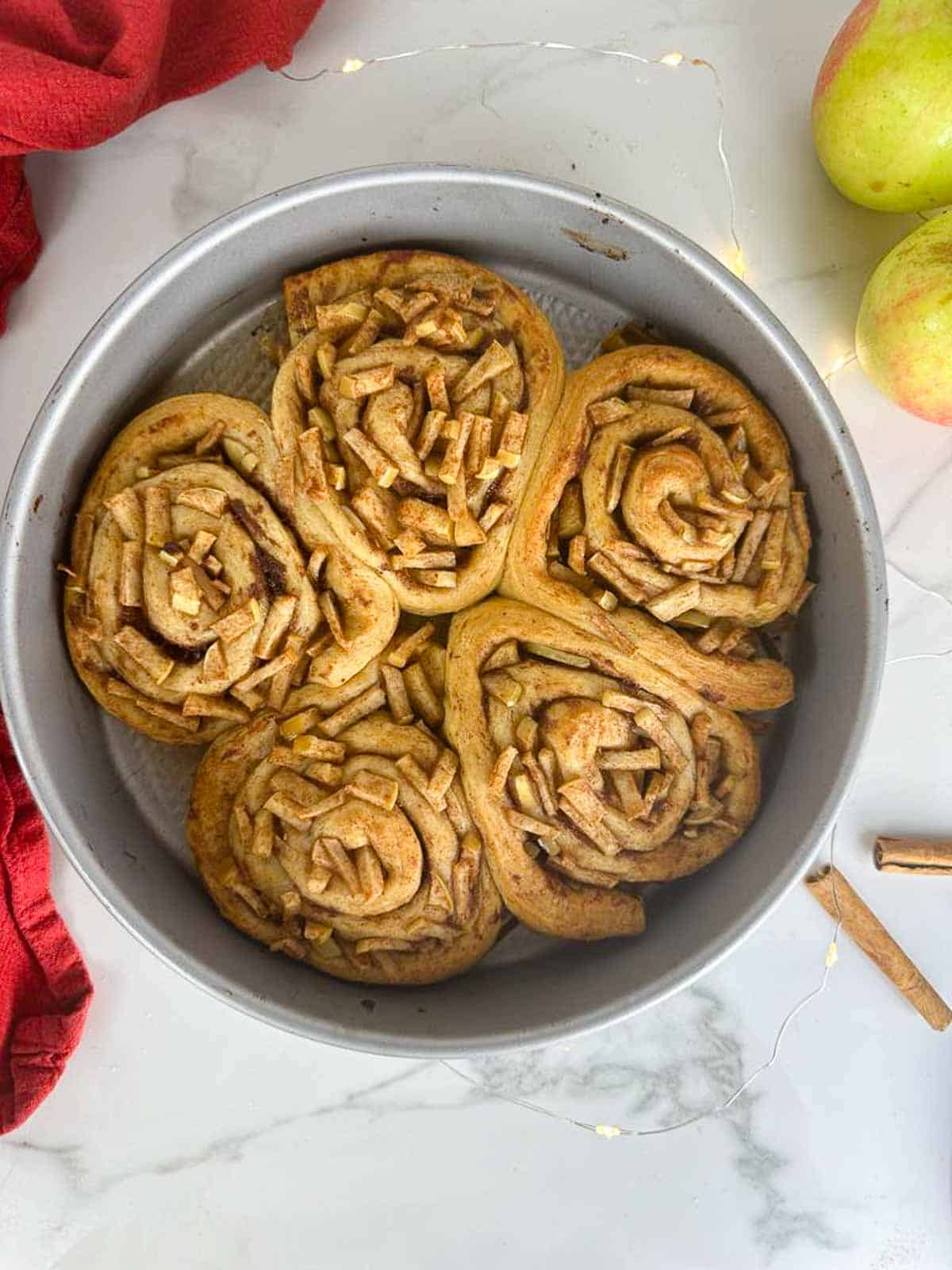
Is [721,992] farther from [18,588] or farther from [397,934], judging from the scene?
[18,588]

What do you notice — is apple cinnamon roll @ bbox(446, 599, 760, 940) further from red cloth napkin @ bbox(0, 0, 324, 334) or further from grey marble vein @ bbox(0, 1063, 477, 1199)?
red cloth napkin @ bbox(0, 0, 324, 334)

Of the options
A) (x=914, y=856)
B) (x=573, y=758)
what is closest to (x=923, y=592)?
(x=914, y=856)

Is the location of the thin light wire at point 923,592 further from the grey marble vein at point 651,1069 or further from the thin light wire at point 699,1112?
the grey marble vein at point 651,1069

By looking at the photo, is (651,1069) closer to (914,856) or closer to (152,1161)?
(914,856)

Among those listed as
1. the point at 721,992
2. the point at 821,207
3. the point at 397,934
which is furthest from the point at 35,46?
the point at 721,992

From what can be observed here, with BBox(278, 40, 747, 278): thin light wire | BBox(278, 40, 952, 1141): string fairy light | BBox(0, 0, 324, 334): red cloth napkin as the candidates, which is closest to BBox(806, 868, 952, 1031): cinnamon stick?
BBox(278, 40, 952, 1141): string fairy light

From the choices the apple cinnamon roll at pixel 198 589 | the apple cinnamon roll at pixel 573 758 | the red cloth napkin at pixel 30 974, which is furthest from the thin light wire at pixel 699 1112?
the apple cinnamon roll at pixel 198 589
